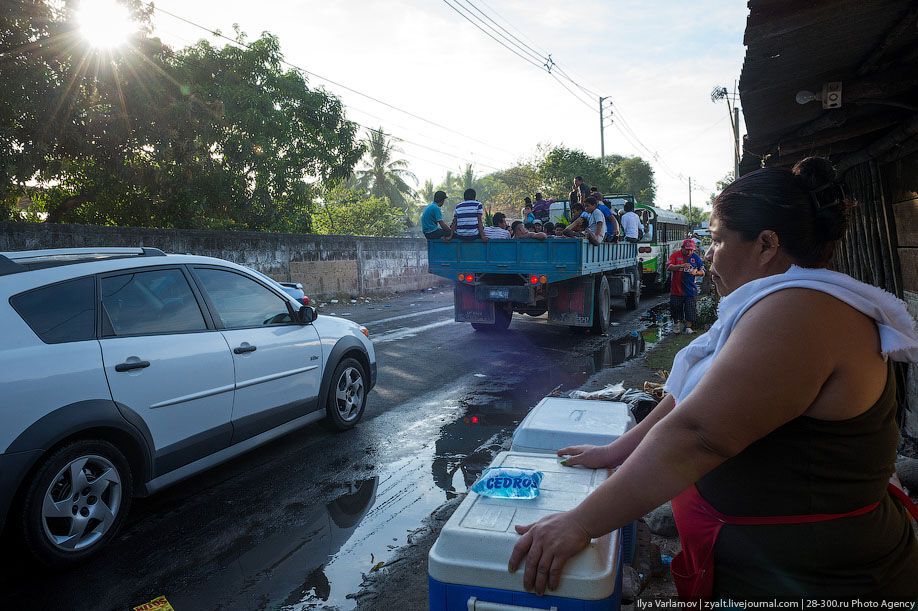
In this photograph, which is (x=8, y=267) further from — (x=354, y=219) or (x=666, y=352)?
(x=354, y=219)

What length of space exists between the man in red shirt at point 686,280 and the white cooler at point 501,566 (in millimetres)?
8896

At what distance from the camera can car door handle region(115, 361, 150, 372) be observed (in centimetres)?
330

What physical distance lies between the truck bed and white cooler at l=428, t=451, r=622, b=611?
7.44m

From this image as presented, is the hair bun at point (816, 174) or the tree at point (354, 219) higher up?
the tree at point (354, 219)

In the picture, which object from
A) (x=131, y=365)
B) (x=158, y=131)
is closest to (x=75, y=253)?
(x=131, y=365)

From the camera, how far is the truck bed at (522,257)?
29.7 feet

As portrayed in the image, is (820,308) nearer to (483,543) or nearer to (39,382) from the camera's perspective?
(483,543)

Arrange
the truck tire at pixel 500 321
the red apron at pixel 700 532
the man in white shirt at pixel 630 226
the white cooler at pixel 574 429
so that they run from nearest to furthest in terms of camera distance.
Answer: the red apron at pixel 700 532 → the white cooler at pixel 574 429 → the truck tire at pixel 500 321 → the man in white shirt at pixel 630 226

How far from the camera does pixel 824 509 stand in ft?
4.05

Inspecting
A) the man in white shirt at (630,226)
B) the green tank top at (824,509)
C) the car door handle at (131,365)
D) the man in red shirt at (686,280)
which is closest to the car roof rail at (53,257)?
the car door handle at (131,365)

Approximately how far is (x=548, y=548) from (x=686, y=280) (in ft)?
30.7

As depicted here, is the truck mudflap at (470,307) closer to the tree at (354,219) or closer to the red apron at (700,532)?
the red apron at (700,532)

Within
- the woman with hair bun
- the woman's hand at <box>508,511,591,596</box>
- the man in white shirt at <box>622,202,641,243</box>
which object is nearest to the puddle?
the woman's hand at <box>508,511,591,596</box>

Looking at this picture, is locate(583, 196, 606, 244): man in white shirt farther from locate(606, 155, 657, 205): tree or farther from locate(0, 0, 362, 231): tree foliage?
locate(606, 155, 657, 205): tree
